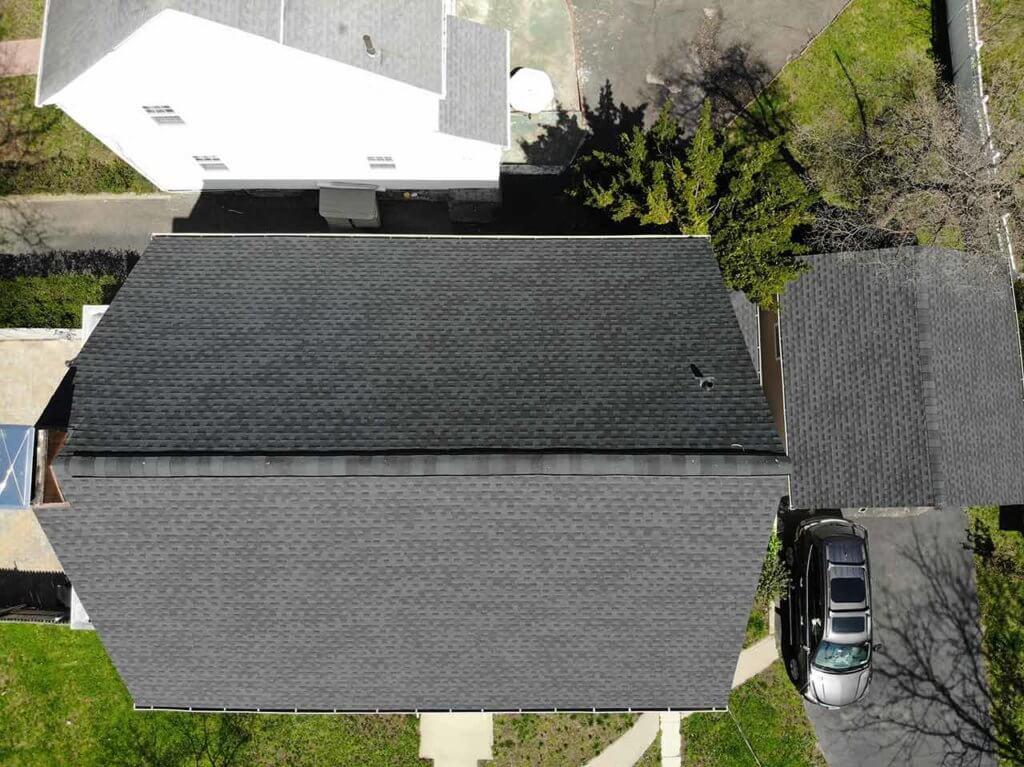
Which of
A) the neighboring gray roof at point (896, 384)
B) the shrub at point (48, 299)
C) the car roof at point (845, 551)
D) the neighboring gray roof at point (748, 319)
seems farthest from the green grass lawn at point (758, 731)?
the shrub at point (48, 299)

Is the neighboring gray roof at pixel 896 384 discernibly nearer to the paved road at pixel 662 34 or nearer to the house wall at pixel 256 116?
the paved road at pixel 662 34

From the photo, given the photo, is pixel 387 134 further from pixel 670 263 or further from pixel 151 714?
pixel 151 714

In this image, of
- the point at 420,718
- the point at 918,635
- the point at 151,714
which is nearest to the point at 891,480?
the point at 918,635

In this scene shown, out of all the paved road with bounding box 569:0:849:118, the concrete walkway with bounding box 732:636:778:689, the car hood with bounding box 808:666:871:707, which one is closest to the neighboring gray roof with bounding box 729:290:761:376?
the paved road with bounding box 569:0:849:118

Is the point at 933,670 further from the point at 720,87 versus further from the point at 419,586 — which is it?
the point at 720,87

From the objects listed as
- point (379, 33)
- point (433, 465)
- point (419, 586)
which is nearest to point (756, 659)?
point (419, 586)

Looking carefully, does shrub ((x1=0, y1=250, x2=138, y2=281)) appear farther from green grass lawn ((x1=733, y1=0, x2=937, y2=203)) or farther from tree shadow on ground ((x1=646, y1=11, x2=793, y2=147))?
green grass lawn ((x1=733, y1=0, x2=937, y2=203))

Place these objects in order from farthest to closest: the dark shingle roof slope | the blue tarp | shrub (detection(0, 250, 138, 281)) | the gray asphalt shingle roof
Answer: shrub (detection(0, 250, 138, 281))
the blue tarp
the dark shingle roof slope
the gray asphalt shingle roof
